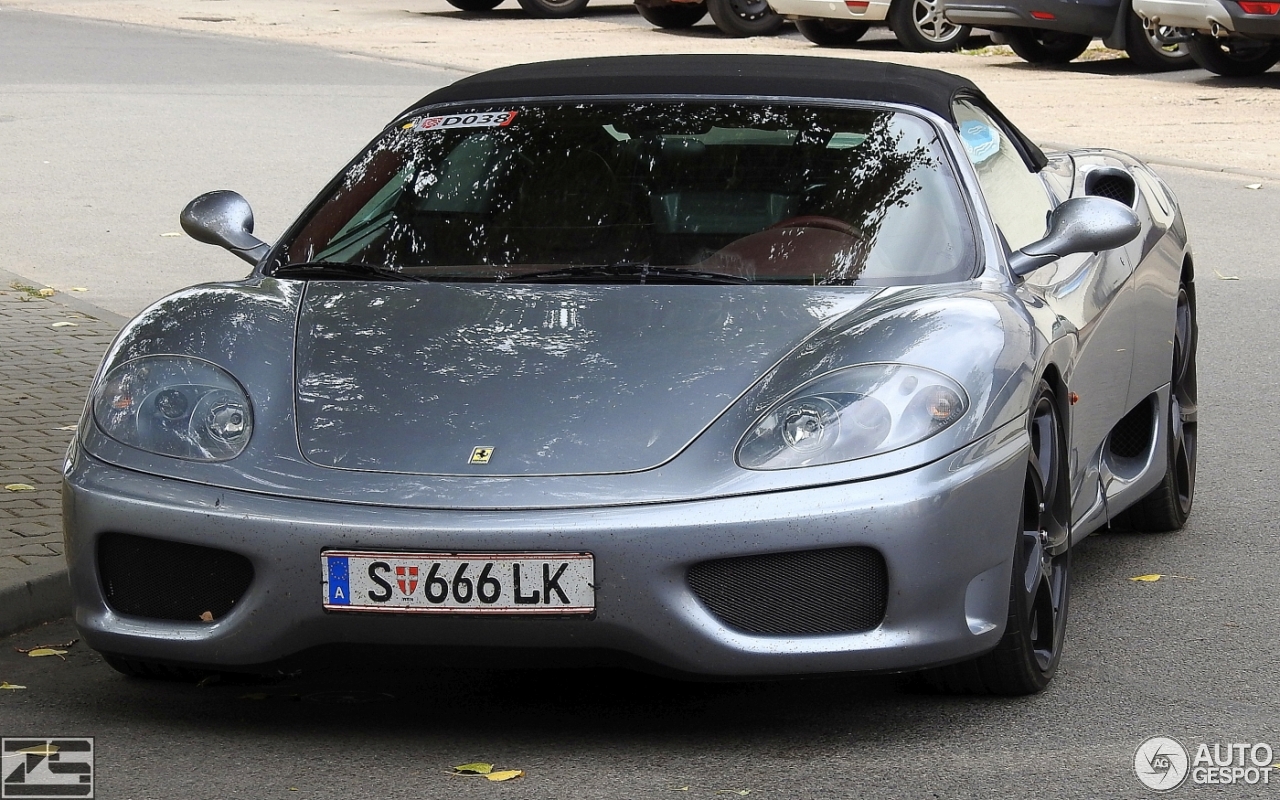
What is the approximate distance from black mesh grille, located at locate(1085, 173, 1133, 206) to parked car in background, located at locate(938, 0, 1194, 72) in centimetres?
1425

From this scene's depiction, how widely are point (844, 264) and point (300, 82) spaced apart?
52.2ft

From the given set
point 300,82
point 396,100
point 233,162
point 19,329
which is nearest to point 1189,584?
point 19,329

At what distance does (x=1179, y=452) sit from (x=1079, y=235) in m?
1.48

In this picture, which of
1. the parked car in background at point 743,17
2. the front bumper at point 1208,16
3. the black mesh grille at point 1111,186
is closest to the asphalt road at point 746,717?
the black mesh grille at point 1111,186

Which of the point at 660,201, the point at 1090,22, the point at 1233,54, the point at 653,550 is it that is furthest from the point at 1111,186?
the point at 1090,22

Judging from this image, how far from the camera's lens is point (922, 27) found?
73.8 feet

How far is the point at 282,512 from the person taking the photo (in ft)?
12.7

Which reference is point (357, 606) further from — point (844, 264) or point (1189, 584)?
point (1189, 584)

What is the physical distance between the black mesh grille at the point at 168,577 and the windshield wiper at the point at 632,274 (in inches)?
41.8

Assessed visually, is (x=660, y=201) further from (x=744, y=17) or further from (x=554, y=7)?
(x=554, y=7)

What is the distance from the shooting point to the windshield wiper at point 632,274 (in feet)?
15.1

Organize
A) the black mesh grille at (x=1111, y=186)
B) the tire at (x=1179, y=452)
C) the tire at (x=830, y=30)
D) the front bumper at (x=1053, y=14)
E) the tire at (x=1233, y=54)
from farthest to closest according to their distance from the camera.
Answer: the tire at (x=830, y=30) < the front bumper at (x=1053, y=14) < the tire at (x=1233, y=54) < the black mesh grille at (x=1111, y=186) < the tire at (x=1179, y=452)

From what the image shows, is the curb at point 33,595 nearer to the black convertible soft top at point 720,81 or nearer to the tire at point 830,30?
the black convertible soft top at point 720,81

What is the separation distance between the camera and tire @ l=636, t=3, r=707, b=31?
26.4 m
